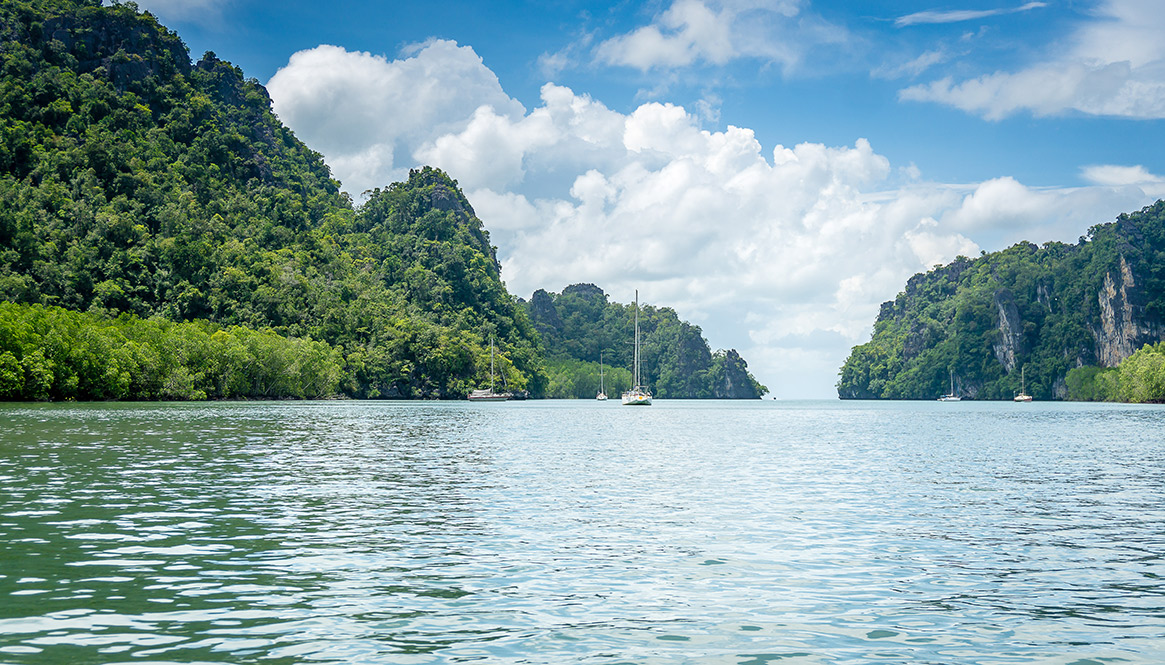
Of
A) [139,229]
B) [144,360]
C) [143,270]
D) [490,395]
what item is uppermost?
[139,229]

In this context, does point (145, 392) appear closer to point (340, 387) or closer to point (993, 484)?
point (340, 387)

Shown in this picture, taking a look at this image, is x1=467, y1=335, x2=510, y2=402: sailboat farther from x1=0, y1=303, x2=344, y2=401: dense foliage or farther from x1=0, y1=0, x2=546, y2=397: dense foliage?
x1=0, y1=303, x2=344, y2=401: dense foliage

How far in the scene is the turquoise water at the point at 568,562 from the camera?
12.3 metres

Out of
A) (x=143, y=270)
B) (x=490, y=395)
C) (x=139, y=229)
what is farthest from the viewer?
(x=490, y=395)

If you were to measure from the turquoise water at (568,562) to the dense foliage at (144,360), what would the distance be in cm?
6024

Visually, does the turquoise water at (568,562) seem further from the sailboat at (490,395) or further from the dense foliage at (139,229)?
the sailboat at (490,395)

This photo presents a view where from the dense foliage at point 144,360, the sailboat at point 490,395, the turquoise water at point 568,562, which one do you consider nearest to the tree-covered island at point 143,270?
the dense foliage at point 144,360

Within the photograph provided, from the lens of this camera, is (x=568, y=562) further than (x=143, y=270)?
No

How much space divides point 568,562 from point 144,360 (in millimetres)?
105608

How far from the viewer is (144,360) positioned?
4363 inches

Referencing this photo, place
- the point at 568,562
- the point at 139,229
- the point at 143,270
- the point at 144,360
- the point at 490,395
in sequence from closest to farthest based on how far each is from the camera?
the point at 568,562
the point at 144,360
the point at 143,270
the point at 139,229
the point at 490,395

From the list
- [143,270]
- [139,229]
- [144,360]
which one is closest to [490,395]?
[143,270]

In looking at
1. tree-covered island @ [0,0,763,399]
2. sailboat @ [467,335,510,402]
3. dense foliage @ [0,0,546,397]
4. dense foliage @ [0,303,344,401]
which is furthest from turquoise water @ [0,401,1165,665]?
sailboat @ [467,335,510,402]

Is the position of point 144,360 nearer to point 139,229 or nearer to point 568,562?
point 139,229
